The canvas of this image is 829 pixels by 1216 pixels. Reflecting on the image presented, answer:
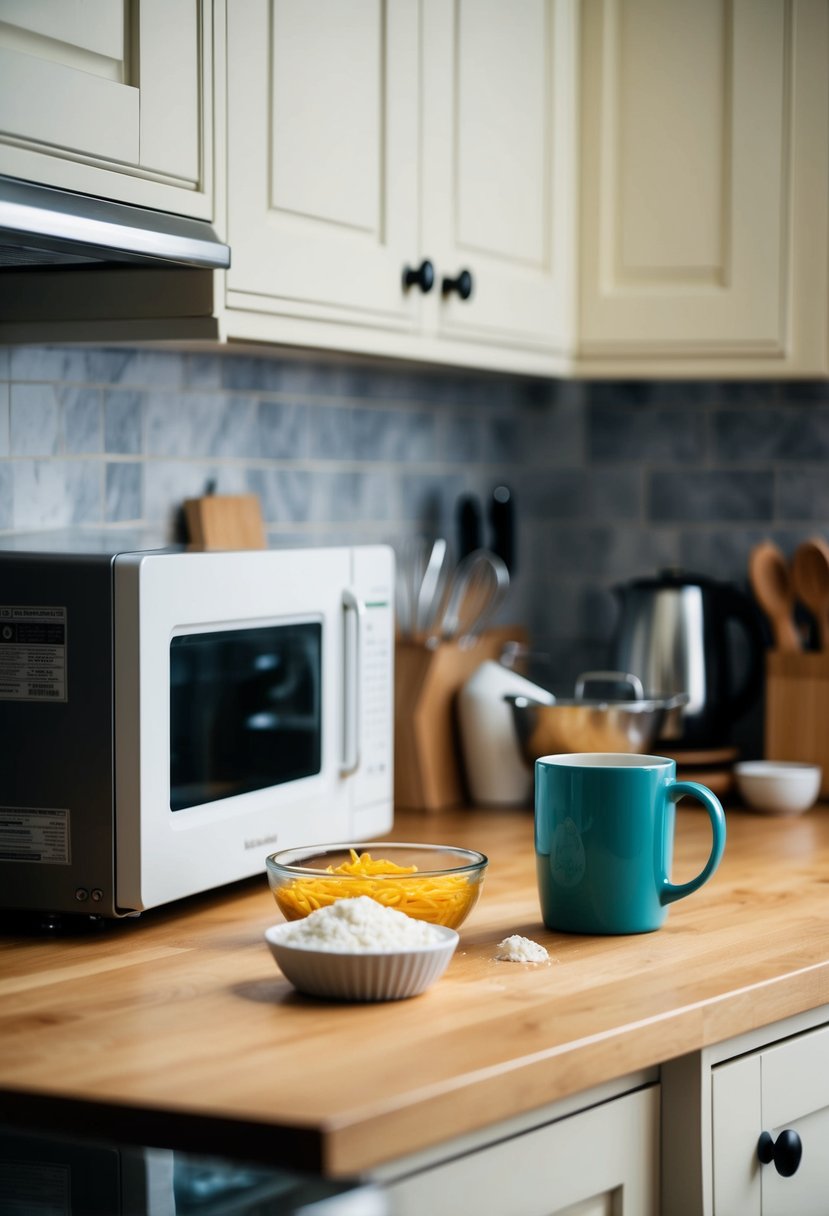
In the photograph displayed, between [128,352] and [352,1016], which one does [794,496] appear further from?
[352,1016]

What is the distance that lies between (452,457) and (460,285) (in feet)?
2.14

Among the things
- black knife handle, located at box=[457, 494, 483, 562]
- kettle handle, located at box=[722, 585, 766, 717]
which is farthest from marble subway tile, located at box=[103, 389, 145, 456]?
kettle handle, located at box=[722, 585, 766, 717]

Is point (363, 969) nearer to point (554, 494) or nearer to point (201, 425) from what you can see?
point (201, 425)

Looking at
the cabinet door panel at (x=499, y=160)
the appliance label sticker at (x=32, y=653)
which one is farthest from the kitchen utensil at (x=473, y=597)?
the appliance label sticker at (x=32, y=653)

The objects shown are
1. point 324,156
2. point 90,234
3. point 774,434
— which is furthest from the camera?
point 774,434

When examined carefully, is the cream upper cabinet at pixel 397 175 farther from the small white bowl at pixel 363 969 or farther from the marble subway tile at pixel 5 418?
the small white bowl at pixel 363 969

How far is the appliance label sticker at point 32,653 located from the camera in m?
1.34

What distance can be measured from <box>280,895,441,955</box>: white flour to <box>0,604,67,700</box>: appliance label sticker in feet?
1.01

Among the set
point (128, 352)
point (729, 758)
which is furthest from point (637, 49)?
point (729, 758)

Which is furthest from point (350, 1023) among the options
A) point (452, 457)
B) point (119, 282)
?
point (452, 457)

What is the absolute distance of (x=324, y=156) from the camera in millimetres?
1618

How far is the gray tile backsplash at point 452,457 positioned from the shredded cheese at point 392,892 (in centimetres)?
58

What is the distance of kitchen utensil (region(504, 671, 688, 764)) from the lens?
2004mm

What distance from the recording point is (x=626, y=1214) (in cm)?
120
